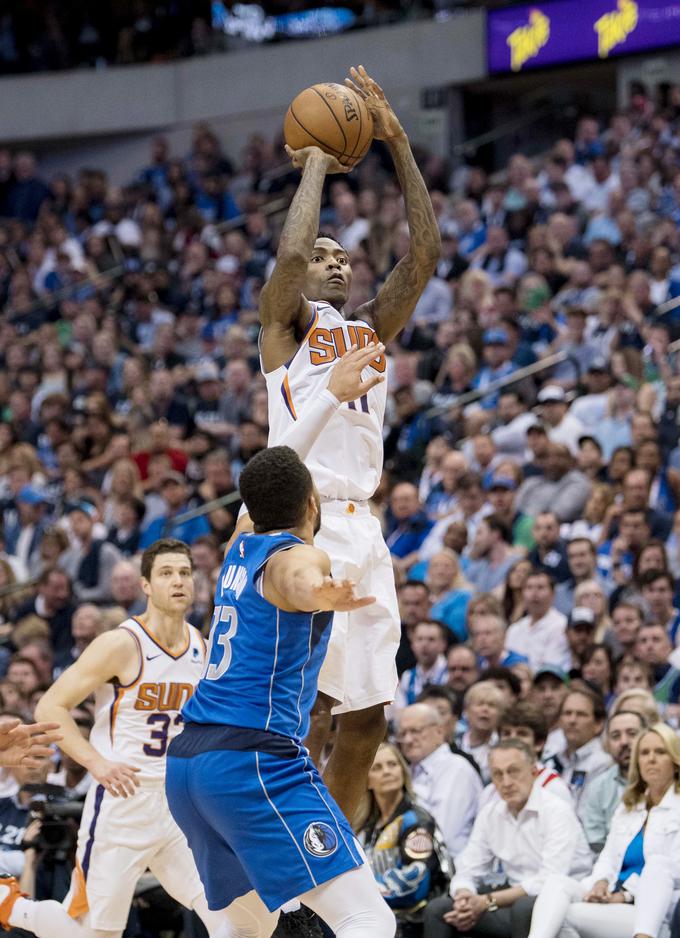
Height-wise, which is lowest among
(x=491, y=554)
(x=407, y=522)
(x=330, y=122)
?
(x=491, y=554)

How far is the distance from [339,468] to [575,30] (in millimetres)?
13888

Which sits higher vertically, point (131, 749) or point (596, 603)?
point (131, 749)

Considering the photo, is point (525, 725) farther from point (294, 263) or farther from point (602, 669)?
point (294, 263)

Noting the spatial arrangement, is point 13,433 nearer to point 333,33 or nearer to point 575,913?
point 333,33

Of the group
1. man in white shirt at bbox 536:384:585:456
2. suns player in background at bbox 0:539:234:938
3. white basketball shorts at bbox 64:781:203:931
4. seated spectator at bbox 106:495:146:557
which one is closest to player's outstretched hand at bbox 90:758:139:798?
suns player in background at bbox 0:539:234:938

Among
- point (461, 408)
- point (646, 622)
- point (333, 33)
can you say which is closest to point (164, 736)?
point (646, 622)

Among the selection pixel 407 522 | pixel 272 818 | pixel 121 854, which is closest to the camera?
pixel 272 818

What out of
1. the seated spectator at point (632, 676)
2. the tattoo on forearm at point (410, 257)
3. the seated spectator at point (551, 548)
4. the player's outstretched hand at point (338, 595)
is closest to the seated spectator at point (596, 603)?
the seated spectator at point (551, 548)

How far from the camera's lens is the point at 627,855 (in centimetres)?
713

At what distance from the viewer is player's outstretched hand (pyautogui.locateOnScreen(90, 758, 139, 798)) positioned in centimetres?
595

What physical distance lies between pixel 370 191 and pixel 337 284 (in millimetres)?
11576

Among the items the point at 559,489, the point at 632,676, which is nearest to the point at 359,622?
the point at 632,676

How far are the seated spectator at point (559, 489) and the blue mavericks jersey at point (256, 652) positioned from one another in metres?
6.36

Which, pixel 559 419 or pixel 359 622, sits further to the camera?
pixel 559 419
